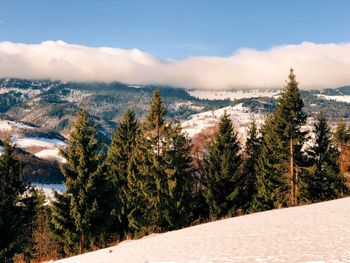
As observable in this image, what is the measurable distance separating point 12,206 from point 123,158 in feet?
43.7

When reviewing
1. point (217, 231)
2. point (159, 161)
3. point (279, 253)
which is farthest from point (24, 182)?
point (279, 253)

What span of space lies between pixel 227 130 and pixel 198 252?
30.0 m

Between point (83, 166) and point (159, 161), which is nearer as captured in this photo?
point (83, 166)

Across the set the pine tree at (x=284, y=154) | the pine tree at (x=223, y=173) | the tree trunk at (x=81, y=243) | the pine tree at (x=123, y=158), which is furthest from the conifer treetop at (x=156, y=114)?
the pine tree at (x=284, y=154)

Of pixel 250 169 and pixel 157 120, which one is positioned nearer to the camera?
pixel 157 120

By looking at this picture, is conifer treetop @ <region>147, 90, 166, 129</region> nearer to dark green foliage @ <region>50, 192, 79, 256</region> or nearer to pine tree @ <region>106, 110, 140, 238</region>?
pine tree @ <region>106, 110, 140, 238</region>

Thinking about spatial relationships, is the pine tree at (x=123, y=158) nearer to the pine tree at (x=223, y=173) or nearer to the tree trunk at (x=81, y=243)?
the tree trunk at (x=81, y=243)

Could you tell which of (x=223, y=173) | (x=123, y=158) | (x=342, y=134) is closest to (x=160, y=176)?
(x=123, y=158)

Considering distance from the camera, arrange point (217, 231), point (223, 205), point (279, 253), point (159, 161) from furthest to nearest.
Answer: point (223, 205) < point (159, 161) < point (217, 231) < point (279, 253)

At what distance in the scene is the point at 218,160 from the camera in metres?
45.1

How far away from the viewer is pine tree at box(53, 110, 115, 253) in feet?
105

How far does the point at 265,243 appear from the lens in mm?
16938

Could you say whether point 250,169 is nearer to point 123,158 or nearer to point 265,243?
point 123,158

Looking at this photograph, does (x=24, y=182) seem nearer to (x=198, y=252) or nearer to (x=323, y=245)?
(x=198, y=252)
